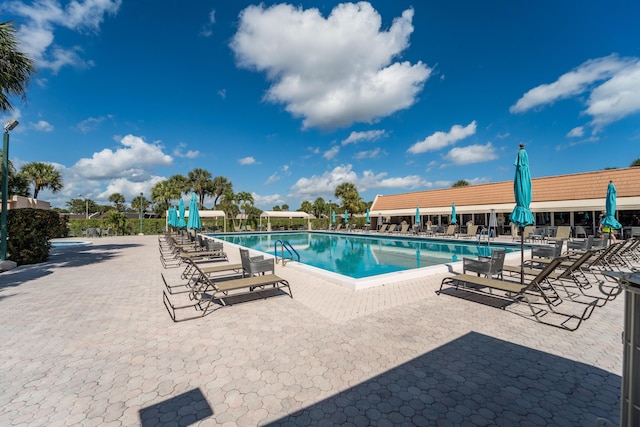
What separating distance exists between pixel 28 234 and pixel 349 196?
3317 cm

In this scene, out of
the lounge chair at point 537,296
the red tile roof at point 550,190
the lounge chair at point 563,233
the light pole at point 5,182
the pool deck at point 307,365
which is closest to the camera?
the pool deck at point 307,365

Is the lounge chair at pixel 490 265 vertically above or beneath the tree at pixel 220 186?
beneath

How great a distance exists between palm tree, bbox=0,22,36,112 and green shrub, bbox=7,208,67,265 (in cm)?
441

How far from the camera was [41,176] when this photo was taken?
27.7 m

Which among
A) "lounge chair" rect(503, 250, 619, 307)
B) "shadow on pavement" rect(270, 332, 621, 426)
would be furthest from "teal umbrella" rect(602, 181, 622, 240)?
"shadow on pavement" rect(270, 332, 621, 426)

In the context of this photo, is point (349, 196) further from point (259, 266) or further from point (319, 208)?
point (259, 266)

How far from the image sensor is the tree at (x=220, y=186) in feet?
168

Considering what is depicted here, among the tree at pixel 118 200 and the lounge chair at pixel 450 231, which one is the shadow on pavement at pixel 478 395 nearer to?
the lounge chair at pixel 450 231

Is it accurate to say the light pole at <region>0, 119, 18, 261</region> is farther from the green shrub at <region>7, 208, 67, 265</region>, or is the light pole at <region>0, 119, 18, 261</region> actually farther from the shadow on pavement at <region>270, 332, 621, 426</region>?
the shadow on pavement at <region>270, 332, 621, 426</region>

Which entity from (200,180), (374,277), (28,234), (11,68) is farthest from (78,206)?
(374,277)

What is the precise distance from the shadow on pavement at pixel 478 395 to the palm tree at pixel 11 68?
585 inches

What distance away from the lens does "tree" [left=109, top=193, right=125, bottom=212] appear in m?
71.3

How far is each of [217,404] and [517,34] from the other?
24605 mm

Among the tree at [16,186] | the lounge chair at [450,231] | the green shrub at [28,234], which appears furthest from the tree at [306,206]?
the green shrub at [28,234]
